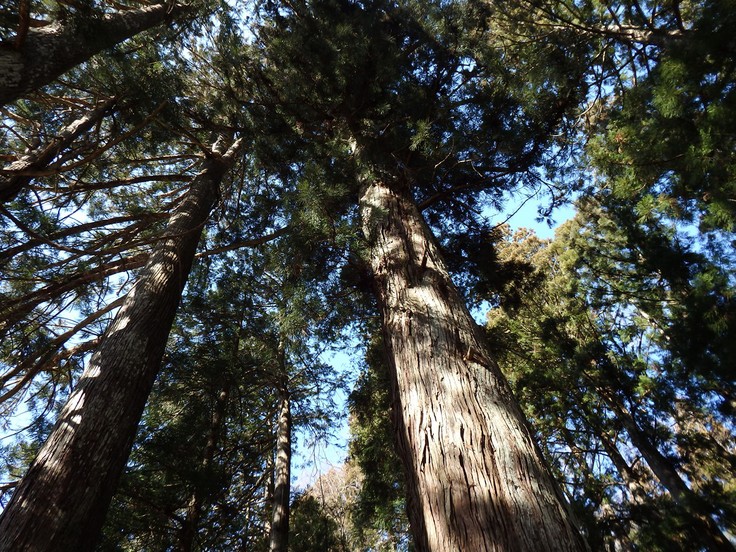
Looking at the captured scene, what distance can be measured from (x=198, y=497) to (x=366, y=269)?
142 inches

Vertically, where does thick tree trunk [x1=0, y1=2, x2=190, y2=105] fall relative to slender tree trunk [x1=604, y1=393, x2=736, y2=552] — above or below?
above

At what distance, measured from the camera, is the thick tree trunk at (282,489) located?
14.5 feet

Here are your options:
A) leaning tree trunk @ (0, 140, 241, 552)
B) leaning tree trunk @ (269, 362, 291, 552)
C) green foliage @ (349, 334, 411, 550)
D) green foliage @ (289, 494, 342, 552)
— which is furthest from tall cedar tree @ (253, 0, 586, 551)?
green foliage @ (289, 494, 342, 552)

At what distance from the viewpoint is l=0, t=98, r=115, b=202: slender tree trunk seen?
279 cm

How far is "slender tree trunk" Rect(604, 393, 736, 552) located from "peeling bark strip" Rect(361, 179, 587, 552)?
4.78m

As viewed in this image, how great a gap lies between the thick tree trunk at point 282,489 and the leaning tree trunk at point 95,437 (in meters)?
2.58

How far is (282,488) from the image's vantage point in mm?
4891

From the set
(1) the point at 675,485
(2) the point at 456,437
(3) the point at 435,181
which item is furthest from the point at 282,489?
(1) the point at 675,485

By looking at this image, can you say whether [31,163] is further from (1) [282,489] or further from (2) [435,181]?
(1) [282,489]

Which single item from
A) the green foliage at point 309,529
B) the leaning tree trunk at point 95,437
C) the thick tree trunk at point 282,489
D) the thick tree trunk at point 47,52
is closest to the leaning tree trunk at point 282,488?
the thick tree trunk at point 282,489

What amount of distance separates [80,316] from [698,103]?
752cm

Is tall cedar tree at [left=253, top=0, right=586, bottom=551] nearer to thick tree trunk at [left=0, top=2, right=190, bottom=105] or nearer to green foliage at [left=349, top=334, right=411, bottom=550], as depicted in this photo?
thick tree trunk at [left=0, top=2, right=190, bottom=105]

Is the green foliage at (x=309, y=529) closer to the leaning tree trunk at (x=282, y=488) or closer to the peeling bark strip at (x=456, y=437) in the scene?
the leaning tree trunk at (x=282, y=488)

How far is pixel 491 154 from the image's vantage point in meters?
4.42
